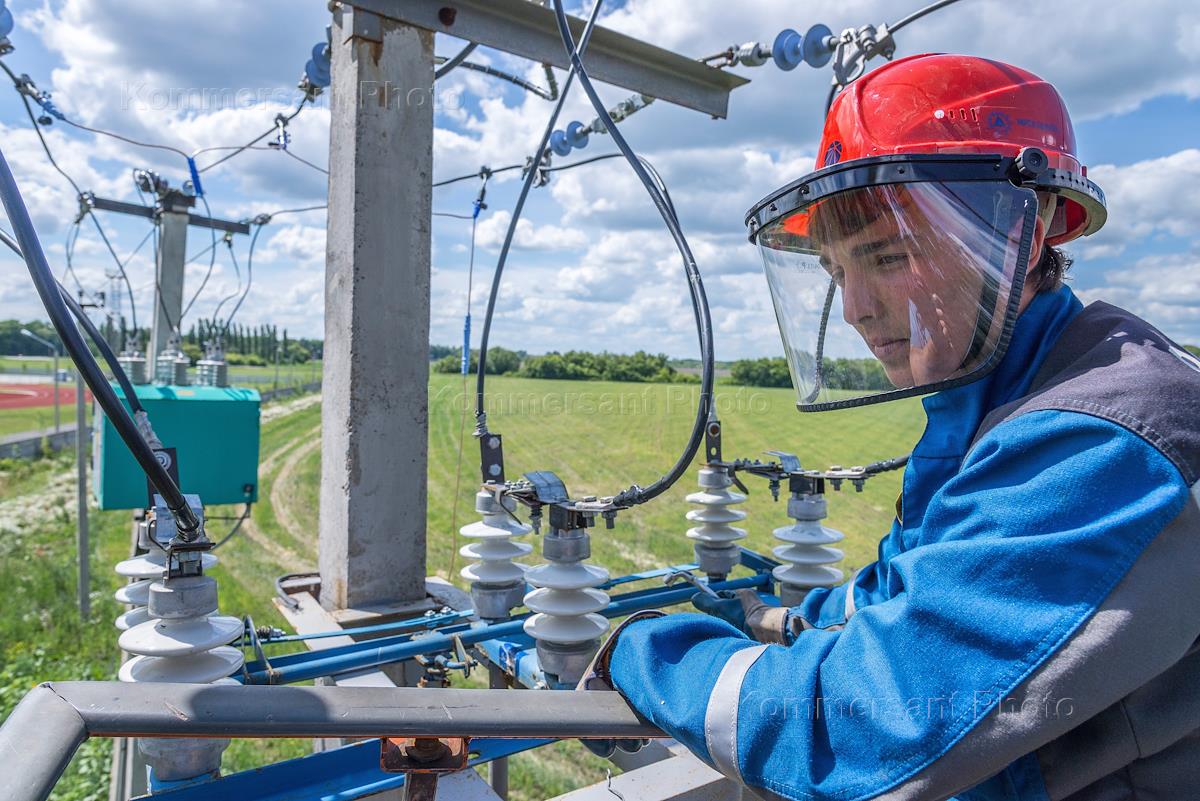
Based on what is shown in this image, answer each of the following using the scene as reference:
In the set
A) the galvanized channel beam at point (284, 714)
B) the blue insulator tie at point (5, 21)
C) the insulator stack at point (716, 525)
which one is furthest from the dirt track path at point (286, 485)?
the galvanized channel beam at point (284, 714)

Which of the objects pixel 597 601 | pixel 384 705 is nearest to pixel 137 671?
pixel 384 705

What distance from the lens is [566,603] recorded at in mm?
1965

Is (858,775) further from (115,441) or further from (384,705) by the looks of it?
(115,441)

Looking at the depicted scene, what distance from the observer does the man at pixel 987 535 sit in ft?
2.79

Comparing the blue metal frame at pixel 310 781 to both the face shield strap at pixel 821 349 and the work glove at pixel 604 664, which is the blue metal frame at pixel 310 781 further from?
the face shield strap at pixel 821 349

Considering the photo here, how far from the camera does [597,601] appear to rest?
199 centimetres

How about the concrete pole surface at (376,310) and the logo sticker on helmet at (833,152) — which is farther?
the concrete pole surface at (376,310)

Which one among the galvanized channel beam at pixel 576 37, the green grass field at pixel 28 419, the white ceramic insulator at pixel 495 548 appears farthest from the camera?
the green grass field at pixel 28 419

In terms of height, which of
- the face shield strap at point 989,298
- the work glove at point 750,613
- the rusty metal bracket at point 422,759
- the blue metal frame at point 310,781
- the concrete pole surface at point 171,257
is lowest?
the blue metal frame at point 310,781

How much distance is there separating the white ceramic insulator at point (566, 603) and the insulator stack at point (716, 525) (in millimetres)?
820

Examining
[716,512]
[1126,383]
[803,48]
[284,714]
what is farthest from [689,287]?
[803,48]

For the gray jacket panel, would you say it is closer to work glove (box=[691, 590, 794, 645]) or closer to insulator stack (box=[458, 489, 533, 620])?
work glove (box=[691, 590, 794, 645])

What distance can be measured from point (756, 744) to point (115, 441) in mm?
3053

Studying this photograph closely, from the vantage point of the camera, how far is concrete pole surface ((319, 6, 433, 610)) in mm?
2805
